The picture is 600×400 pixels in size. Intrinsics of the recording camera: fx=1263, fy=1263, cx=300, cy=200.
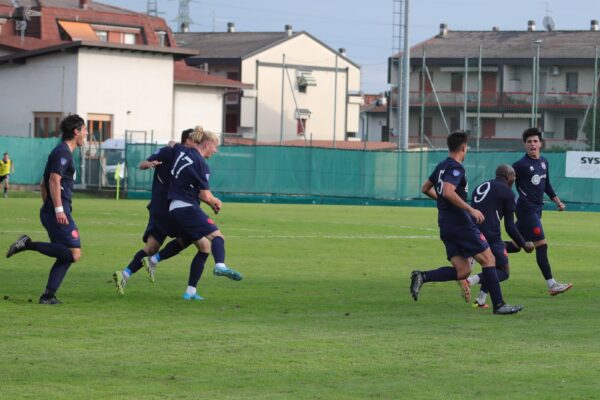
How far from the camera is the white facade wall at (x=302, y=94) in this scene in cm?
8144

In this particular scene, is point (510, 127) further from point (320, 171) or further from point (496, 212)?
point (496, 212)

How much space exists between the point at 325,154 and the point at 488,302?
110 ft

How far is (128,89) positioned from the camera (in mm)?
61125

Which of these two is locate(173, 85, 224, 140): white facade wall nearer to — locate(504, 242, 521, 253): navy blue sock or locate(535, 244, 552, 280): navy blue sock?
locate(535, 244, 552, 280): navy blue sock

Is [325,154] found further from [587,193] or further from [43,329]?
[43,329]

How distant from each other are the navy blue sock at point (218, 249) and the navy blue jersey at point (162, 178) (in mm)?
1048

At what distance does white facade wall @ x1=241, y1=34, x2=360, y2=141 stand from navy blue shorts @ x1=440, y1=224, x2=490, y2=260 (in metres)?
64.7

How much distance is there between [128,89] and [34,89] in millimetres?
4453

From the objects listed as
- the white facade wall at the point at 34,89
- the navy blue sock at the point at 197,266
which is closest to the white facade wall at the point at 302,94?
the white facade wall at the point at 34,89

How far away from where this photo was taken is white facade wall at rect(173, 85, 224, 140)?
65938 millimetres

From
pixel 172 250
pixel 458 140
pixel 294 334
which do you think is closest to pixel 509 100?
pixel 172 250

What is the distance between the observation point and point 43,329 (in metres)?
11.3

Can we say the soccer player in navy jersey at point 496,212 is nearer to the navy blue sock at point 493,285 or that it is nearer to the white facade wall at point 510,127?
the navy blue sock at point 493,285

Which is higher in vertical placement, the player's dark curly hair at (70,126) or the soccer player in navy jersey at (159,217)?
the player's dark curly hair at (70,126)
